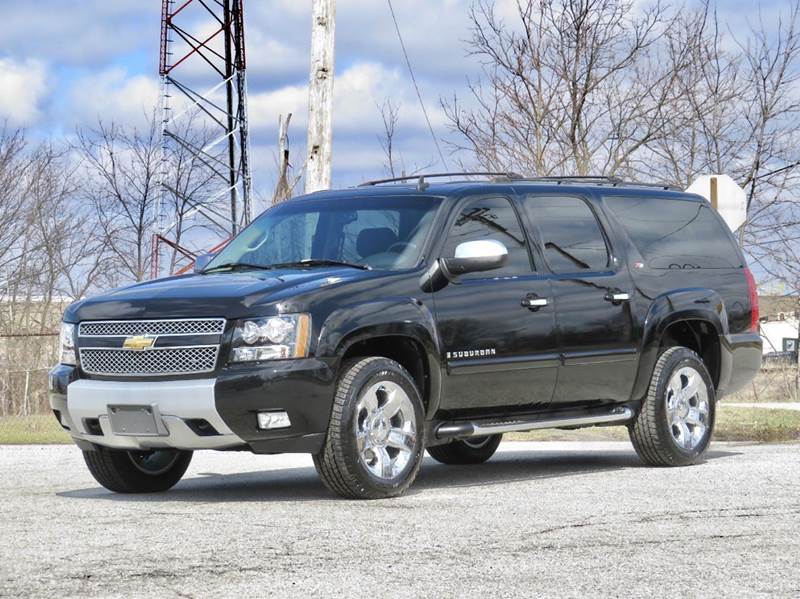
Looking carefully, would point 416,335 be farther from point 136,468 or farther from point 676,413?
point 676,413

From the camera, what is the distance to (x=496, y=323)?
9344 millimetres

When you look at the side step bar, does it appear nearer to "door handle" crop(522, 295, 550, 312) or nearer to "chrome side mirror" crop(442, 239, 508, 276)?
"door handle" crop(522, 295, 550, 312)

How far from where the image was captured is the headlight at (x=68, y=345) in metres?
8.91

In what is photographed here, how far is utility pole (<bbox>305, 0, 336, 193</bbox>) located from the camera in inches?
673

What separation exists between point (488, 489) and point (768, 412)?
8.91 m

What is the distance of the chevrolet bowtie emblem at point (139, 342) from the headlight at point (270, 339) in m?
0.53

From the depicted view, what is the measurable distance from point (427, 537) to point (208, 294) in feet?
7.32

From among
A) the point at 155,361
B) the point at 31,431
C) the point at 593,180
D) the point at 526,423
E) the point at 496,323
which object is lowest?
the point at 31,431

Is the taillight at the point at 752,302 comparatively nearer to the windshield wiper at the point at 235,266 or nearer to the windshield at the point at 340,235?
the windshield at the point at 340,235

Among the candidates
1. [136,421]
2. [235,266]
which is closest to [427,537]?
[136,421]

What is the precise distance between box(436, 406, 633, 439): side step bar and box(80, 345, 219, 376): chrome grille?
5.57 ft

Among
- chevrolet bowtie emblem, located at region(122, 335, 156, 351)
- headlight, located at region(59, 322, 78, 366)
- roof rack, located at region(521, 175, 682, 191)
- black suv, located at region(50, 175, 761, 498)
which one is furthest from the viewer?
roof rack, located at region(521, 175, 682, 191)

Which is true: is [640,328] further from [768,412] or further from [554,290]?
[768,412]

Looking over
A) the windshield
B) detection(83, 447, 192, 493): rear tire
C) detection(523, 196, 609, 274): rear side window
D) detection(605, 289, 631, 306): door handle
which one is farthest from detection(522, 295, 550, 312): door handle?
detection(83, 447, 192, 493): rear tire
